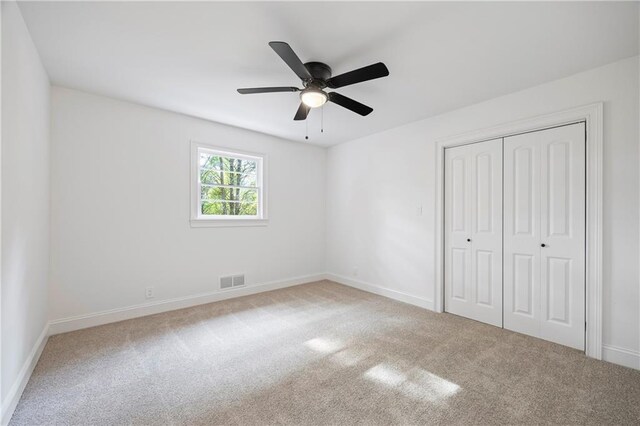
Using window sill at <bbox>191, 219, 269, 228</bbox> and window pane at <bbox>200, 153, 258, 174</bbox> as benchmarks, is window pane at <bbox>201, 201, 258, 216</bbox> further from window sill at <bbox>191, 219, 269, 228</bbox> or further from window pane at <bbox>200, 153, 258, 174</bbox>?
window pane at <bbox>200, 153, 258, 174</bbox>

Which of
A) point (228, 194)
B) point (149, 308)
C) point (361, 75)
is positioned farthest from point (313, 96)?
point (149, 308)

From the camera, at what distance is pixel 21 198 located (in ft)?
6.26

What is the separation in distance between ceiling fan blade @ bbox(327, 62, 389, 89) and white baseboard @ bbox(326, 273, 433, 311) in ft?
9.45

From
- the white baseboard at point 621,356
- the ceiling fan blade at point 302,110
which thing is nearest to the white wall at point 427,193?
the white baseboard at point 621,356

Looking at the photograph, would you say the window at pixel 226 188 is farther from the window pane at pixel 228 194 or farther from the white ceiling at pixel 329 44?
the white ceiling at pixel 329 44

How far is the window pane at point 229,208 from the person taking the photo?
12.8ft

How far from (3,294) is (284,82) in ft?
8.52

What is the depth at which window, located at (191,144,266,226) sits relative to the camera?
12.3ft

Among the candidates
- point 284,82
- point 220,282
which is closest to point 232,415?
point 220,282

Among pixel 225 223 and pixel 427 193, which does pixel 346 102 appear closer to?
pixel 427 193

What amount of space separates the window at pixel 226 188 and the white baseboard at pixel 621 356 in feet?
13.5

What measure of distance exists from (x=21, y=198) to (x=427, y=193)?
3970 mm

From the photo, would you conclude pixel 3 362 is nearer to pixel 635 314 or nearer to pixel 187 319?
pixel 187 319

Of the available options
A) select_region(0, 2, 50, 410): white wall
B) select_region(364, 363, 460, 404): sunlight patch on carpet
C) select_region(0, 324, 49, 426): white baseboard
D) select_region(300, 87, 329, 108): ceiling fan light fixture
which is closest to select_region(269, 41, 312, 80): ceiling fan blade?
select_region(300, 87, 329, 108): ceiling fan light fixture
